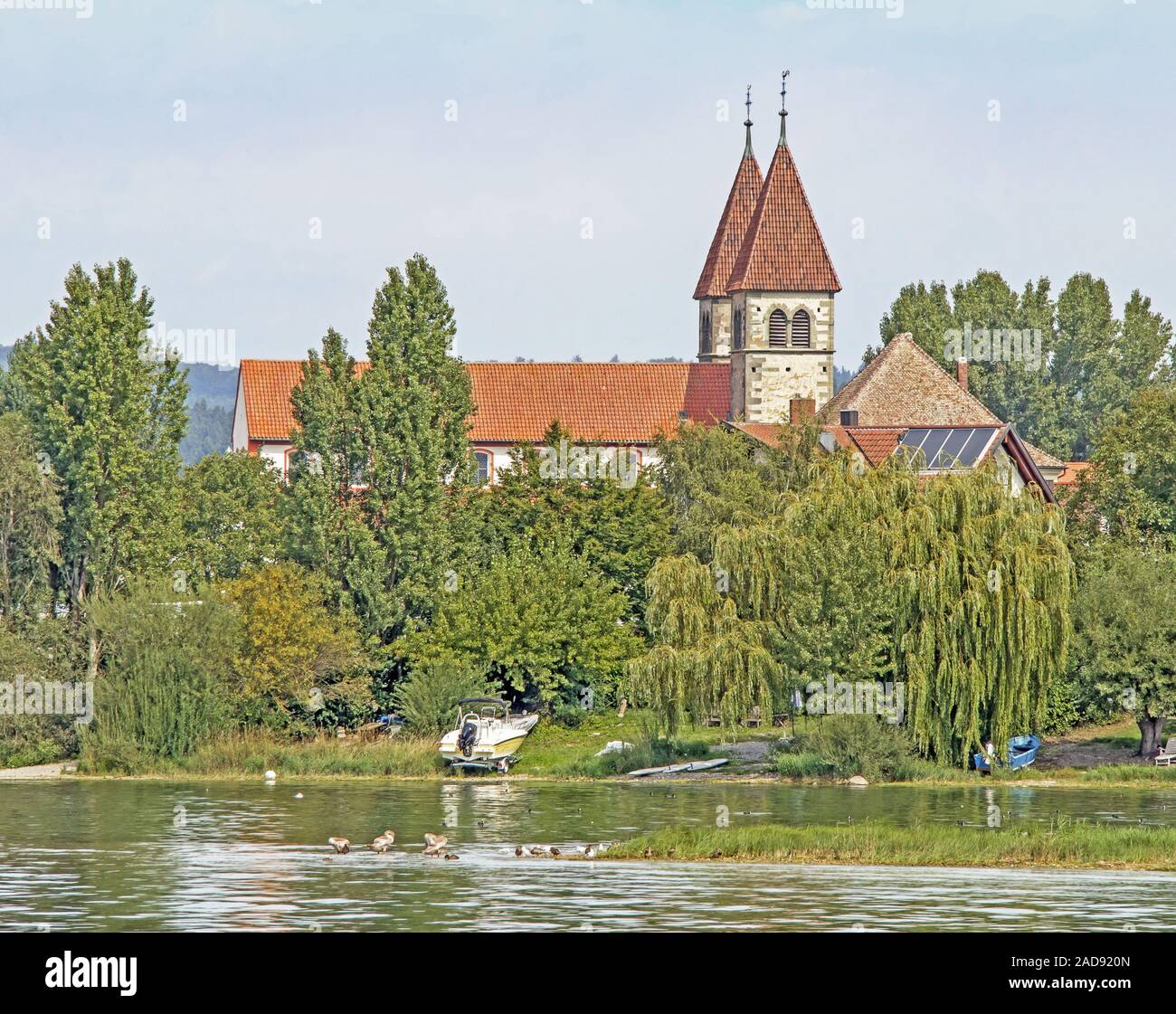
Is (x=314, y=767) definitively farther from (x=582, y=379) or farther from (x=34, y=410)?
(x=582, y=379)

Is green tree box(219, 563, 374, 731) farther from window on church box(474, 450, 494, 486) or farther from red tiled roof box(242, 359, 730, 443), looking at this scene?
window on church box(474, 450, 494, 486)

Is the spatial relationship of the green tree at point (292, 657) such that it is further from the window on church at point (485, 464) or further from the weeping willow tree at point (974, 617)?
the window on church at point (485, 464)

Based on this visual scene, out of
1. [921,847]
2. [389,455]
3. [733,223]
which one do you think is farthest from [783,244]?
[921,847]

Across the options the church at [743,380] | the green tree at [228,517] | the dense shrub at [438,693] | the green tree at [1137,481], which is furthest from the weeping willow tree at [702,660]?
the church at [743,380]

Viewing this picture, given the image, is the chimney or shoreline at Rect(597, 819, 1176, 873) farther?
the chimney

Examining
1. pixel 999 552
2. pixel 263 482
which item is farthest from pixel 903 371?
pixel 999 552

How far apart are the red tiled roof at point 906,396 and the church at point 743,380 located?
69mm

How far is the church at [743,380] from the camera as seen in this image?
85.5 meters

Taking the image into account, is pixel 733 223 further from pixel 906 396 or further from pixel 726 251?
pixel 906 396

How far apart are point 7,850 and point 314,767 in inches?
705

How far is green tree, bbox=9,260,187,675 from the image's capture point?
210 feet

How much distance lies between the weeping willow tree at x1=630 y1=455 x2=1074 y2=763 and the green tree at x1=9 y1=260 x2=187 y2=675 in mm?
18013

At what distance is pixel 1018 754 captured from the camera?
54531 millimetres

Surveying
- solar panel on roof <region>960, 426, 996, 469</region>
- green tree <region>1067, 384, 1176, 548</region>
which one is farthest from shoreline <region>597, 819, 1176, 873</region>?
solar panel on roof <region>960, 426, 996, 469</region>
